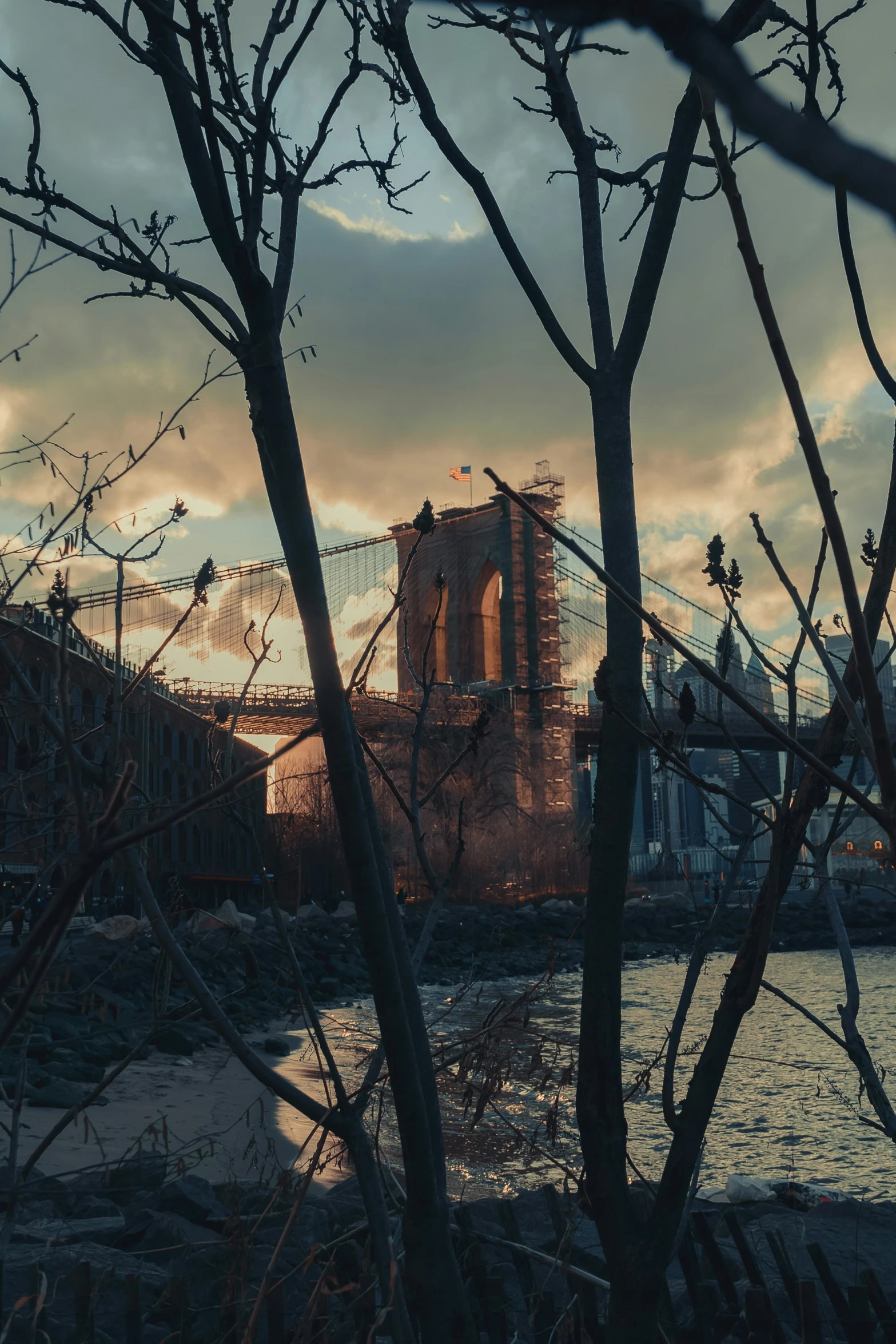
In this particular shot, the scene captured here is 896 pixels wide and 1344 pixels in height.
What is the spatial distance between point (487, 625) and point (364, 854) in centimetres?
4542

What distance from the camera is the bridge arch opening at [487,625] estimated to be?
149ft

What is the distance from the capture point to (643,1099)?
11508 mm

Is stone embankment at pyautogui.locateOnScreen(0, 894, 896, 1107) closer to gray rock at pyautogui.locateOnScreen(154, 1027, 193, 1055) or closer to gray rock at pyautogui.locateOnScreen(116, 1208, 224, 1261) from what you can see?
gray rock at pyautogui.locateOnScreen(154, 1027, 193, 1055)

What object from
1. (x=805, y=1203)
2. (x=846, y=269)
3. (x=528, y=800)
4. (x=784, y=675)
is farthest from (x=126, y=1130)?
(x=528, y=800)

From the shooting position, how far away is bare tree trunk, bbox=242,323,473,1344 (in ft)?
5.18

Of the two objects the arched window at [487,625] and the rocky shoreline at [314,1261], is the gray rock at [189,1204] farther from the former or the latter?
the arched window at [487,625]

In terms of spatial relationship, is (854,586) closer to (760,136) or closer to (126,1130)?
(760,136)

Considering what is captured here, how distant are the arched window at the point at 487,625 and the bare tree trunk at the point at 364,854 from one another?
135 feet

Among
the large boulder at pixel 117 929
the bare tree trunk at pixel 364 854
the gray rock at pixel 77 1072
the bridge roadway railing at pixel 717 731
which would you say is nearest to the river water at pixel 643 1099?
the bare tree trunk at pixel 364 854

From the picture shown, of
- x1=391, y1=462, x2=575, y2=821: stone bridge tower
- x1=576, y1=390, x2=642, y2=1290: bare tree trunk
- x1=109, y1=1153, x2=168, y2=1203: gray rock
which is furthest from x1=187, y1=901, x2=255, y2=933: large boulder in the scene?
x1=391, y1=462, x2=575, y2=821: stone bridge tower

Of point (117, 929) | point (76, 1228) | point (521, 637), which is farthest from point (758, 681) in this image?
point (521, 637)

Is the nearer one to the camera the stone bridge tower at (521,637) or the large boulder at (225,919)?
the large boulder at (225,919)

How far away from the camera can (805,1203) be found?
20.9 feet

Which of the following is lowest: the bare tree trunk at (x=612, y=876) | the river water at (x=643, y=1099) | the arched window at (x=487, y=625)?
the river water at (x=643, y=1099)
